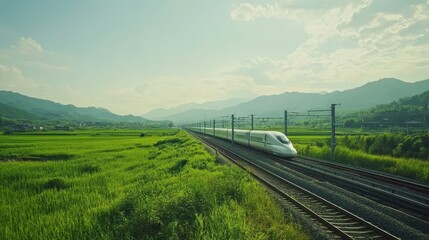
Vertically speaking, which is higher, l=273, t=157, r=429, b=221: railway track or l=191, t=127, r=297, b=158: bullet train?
l=191, t=127, r=297, b=158: bullet train

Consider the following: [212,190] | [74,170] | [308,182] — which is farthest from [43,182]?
[308,182]

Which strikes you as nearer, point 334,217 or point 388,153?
point 334,217

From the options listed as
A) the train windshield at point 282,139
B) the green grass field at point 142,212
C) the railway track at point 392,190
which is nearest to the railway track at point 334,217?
the green grass field at point 142,212

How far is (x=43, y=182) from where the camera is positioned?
2083 cm

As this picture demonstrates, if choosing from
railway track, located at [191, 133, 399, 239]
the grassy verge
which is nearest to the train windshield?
the grassy verge

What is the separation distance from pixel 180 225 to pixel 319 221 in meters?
5.11

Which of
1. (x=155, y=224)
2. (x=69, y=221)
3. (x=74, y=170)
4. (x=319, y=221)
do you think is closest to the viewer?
(x=155, y=224)

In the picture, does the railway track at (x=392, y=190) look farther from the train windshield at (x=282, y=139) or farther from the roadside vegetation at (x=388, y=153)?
the train windshield at (x=282, y=139)

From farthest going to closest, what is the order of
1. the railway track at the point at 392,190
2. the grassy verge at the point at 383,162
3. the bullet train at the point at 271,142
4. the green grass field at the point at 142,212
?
the bullet train at the point at 271,142 < the grassy verge at the point at 383,162 < the railway track at the point at 392,190 < the green grass field at the point at 142,212

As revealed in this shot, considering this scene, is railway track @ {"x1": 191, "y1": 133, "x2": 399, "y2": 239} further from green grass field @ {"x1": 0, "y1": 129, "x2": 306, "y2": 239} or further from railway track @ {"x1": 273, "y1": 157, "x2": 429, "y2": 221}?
railway track @ {"x1": 273, "y1": 157, "x2": 429, "y2": 221}

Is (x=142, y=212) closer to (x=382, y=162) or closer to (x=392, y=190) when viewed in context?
(x=392, y=190)

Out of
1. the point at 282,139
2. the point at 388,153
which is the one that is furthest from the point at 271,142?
the point at 388,153

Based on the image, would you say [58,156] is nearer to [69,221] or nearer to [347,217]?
[69,221]

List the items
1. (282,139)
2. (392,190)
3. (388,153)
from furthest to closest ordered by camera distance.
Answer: (282,139), (388,153), (392,190)
